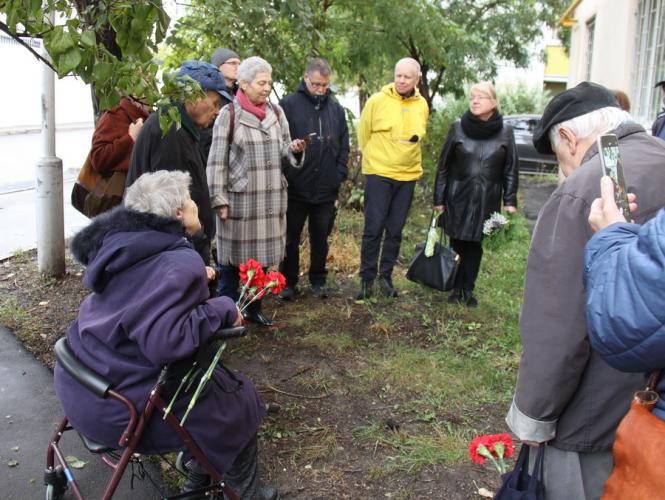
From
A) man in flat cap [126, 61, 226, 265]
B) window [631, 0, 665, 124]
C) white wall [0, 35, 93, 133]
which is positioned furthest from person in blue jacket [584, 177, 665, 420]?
white wall [0, 35, 93, 133]

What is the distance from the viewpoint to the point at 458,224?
526 centimetres

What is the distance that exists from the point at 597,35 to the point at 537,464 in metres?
10.9

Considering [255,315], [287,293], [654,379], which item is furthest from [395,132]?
[654,379]

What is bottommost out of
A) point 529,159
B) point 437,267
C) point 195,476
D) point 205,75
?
point 195,476

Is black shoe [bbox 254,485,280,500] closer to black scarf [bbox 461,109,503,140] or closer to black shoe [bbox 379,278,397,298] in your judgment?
black shoe [bbox 379,278,397,298]

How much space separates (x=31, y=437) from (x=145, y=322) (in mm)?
1708

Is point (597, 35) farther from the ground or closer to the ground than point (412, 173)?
farther from the ground

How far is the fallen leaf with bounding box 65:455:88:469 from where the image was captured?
326 centimetres

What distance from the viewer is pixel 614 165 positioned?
5.65ft

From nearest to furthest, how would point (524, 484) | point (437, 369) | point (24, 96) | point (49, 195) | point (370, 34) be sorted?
point (524, 484) < point (437, 369) < point (49, 195) < point (370, 34) < point (24, 96)

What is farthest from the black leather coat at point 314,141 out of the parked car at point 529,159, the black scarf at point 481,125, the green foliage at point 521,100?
the green foliage at point 521,100

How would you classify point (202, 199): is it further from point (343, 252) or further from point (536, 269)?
point (343, 252)

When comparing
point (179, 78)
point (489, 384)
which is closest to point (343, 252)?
point (489, 384)

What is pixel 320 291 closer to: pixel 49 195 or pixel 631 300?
pixel 49 195
